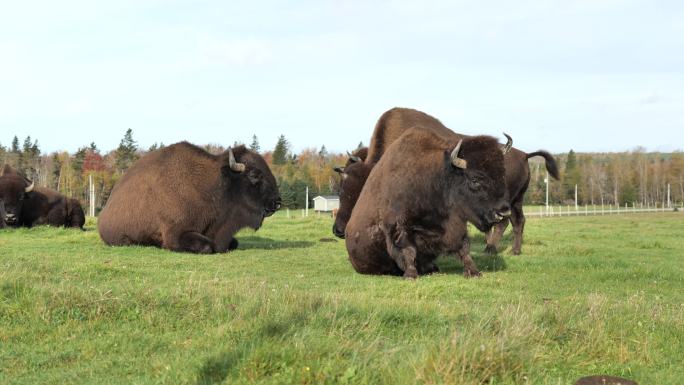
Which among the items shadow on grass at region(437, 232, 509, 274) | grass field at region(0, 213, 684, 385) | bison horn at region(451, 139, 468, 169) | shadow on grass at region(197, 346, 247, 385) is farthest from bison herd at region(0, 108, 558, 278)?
shadow on grass at region(197, 346, 247, 385)

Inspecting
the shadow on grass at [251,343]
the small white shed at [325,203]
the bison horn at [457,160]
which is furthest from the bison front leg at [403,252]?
the small white shed at [325,203]

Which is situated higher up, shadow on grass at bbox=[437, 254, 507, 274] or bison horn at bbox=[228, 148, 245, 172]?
bison horn at bbox=[228, 148, 245, 172]

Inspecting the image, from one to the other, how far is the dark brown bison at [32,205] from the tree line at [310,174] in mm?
64259

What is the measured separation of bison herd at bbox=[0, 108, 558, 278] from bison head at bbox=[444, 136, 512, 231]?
0.02 metres

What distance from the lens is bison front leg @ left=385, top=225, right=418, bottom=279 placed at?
35.3ft

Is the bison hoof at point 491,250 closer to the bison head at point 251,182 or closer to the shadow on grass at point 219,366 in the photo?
the bison head at point 251,182

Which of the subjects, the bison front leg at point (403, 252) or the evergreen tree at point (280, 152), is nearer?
the bison front leg at point (403, 252)

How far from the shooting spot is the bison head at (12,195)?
20.5 metres

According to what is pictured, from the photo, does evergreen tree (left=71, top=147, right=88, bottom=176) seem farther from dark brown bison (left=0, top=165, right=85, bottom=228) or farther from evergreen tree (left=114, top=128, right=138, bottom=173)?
dark brown bison (left=0, top=165, right=85, bottom=228)

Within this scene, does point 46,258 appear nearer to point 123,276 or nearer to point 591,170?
point 123,276

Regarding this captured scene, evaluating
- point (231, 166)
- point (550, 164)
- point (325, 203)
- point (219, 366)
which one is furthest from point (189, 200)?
point (325, 203)

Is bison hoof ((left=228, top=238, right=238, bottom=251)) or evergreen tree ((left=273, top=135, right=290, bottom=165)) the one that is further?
evergreen tree ((left=273, top=135, right=290, bottom=165))

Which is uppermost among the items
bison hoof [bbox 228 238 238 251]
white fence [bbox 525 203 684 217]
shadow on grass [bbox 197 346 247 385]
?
bison hoof [bbox 228 238 238 251]

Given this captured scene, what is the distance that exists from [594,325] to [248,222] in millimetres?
10773
